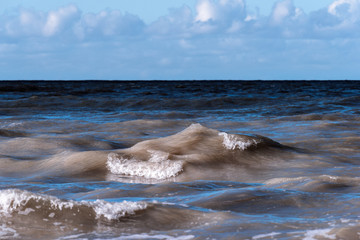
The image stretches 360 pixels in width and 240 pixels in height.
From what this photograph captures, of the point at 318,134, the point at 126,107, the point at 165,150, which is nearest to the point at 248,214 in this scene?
the point at 165,150

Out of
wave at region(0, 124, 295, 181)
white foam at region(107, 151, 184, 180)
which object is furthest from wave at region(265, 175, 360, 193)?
white foam at region(107, 151, 184, 180)

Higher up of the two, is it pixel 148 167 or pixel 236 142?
Result: pixel 236 142

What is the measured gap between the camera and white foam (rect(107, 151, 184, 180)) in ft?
20.3

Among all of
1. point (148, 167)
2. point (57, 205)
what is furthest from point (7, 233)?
point (148, 167)

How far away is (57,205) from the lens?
3822mm

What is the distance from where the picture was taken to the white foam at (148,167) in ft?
20.3

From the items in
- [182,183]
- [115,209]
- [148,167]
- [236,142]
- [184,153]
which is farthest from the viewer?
[236,142]

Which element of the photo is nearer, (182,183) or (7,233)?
(7,233)

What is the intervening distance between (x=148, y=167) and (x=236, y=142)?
163 cm

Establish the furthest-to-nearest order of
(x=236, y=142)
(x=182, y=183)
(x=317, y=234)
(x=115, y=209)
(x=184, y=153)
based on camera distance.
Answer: (x=236, y=142) → (x=184, y=153) → (x=182, y=183) → (x=115, y=209) → (x=317, y=234)

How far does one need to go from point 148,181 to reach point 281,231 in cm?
269

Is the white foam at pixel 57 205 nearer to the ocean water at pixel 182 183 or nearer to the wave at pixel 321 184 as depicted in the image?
the ocean water at pixel 182 183

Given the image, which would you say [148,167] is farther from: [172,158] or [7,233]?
[7,233]

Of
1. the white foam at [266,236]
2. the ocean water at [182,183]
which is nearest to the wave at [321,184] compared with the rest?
the ocean water at [182,183]
